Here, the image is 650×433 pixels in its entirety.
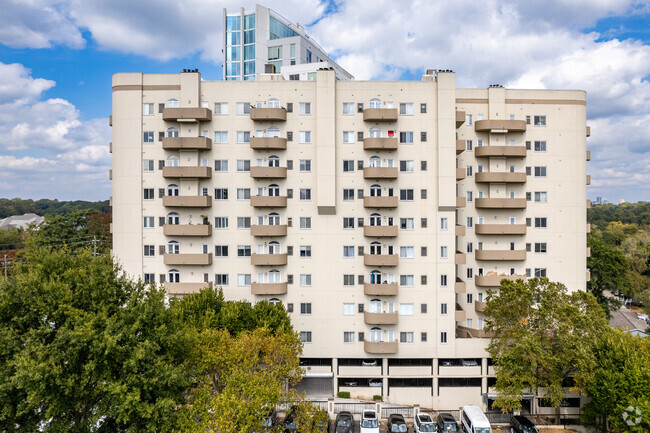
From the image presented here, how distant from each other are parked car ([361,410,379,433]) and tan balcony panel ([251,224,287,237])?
787 inches

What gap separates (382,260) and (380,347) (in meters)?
9.75

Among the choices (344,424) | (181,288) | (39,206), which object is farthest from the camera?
(39,206)

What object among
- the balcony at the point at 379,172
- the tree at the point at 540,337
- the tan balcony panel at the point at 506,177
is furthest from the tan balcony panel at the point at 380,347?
the tan balcony panel at the point at 506,177

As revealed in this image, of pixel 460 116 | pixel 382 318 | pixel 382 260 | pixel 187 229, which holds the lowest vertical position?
pixel 382 318

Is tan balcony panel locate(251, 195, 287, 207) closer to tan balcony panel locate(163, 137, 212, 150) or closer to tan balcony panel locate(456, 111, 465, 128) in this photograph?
tan balcony panel locate(163, 137, 212, 150)

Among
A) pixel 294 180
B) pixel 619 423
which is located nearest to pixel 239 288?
pixel 294 180

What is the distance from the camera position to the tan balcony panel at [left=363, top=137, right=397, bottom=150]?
125ft

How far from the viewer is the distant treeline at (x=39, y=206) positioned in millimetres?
163575

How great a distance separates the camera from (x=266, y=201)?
38.7 m

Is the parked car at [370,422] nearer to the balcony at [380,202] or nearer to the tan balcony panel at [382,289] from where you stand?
the tan balcony panel at [382,289]

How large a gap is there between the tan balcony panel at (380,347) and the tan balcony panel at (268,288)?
1143 cm

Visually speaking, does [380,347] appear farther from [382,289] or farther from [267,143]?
[267,143]

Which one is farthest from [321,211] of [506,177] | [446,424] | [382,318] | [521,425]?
[521,425]

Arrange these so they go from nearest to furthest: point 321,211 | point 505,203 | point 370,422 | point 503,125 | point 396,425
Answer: point 370,422 → point 396,425 → point 321,211 → point 503,125 → point 505,203
